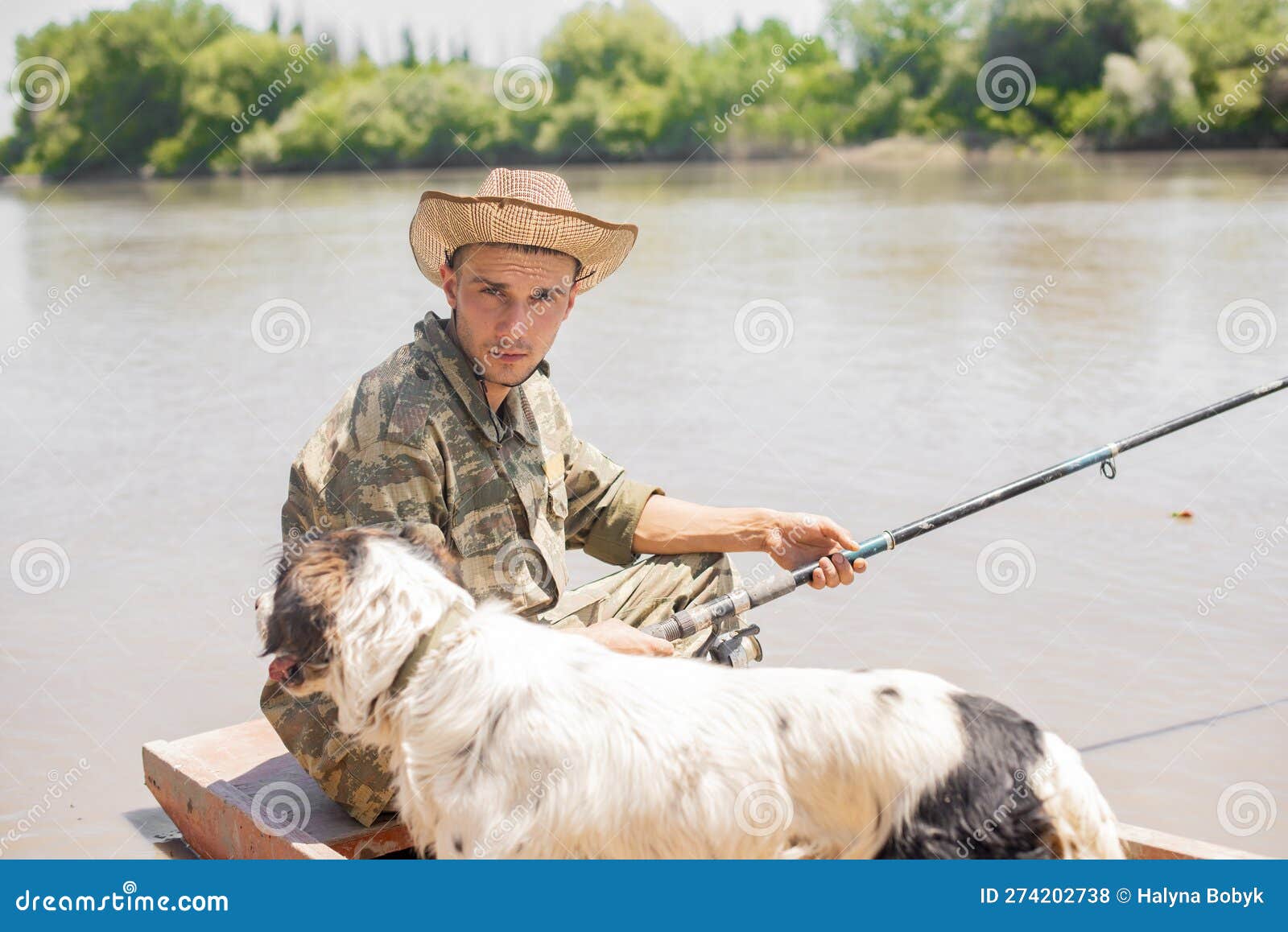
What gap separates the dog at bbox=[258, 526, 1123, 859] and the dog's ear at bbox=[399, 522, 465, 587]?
0.08 feet

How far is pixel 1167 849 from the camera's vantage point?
3299mm

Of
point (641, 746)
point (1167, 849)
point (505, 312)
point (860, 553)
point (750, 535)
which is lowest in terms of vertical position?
point (1167, 849)

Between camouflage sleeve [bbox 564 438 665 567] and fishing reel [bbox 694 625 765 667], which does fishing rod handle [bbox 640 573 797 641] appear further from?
camouflage sleeve [bbox 564 438 665 567]

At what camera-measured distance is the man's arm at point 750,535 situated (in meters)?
4.08

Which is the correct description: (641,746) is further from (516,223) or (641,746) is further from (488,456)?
(516,223)

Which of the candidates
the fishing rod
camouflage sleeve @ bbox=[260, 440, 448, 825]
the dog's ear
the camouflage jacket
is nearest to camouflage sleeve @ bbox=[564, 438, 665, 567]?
the camouflage jacket

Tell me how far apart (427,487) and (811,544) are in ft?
4.32

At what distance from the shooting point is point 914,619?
588 centimetres

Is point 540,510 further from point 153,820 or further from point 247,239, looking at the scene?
point 247,239

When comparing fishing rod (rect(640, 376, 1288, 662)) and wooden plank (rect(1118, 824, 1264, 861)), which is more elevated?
fishing rod (rect(640, 376, 1288, 662))

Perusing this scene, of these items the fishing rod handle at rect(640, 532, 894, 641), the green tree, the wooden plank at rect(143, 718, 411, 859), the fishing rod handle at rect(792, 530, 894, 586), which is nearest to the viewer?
the wooden plank at rect(143, 718, 411, 859)

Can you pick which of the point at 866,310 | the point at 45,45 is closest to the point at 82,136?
the point at 45,45

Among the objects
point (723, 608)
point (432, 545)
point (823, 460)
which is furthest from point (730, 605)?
point (823, 460)

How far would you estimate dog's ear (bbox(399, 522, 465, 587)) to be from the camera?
2.92 metres
